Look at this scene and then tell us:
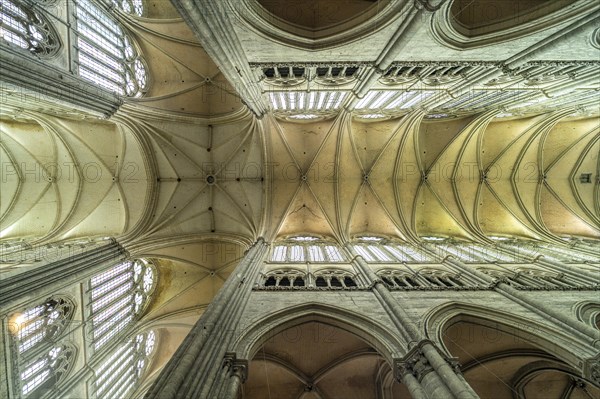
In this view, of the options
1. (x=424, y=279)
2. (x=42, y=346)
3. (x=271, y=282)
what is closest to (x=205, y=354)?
(x=271, y=282)

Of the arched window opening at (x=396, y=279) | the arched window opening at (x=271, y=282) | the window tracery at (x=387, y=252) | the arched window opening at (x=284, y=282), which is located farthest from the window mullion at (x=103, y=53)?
the window tracery at (x=387, y=252)

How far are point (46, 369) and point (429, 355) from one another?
12.5 metres

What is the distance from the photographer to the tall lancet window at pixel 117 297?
13328mm

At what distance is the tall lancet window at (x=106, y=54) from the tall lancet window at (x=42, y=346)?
8748mm

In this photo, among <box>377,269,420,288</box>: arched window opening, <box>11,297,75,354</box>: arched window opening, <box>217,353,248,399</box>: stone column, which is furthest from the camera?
<box>377,269,420,288</box>: arched window opening

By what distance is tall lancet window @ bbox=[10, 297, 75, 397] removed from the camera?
384 inches

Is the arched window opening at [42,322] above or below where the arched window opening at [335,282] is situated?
below

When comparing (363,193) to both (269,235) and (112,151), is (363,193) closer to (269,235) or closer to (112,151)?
(269,235)

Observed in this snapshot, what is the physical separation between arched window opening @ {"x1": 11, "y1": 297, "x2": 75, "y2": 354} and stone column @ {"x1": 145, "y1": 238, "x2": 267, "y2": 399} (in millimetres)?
7234

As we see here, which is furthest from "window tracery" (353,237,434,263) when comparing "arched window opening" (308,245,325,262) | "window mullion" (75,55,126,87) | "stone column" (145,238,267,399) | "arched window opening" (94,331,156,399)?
"window mullion" (75,55,126,87)

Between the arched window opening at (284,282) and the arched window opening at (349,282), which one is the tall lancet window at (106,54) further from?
the arched window opening at (349,282)

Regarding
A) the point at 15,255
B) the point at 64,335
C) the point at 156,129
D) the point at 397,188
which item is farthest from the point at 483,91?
the point at 15,255

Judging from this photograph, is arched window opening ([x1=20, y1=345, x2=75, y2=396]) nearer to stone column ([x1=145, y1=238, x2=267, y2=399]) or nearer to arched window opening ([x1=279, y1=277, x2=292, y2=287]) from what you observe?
stone column ([x1=145, y1=238, x2=267, y2=399])

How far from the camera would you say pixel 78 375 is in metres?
11.4
